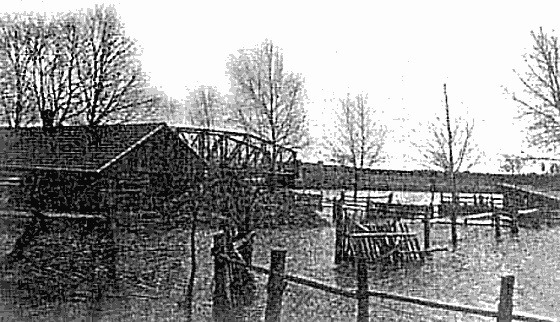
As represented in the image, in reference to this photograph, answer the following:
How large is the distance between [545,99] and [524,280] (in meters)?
13.8

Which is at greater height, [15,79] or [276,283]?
[15,79]

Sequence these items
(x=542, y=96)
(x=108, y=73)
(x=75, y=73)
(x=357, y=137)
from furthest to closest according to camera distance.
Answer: (x=357, y=137)
(x=108, y=73)
(x=75, y=73)
(x=542, y=96)

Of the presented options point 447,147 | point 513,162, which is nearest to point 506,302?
point 513,162

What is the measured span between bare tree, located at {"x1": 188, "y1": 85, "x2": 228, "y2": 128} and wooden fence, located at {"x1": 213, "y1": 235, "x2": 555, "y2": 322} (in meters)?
20.7

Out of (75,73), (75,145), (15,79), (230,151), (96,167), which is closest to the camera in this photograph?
(96,167)

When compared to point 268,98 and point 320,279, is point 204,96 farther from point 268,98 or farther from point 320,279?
point 320,279

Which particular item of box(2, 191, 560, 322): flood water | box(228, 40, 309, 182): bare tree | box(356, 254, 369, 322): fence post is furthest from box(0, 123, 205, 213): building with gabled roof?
box(228, 40, 309, 182): bare tree

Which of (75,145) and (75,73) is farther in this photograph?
(75,73)

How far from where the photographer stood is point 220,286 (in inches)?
295

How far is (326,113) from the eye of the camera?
37031 millimetres

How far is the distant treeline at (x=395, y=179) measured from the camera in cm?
3139

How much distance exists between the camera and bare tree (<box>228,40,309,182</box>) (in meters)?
27.8

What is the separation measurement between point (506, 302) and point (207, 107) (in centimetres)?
2673

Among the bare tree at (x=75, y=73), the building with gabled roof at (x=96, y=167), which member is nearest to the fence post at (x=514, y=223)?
the building with gabled roof at (x=96, y=167)
